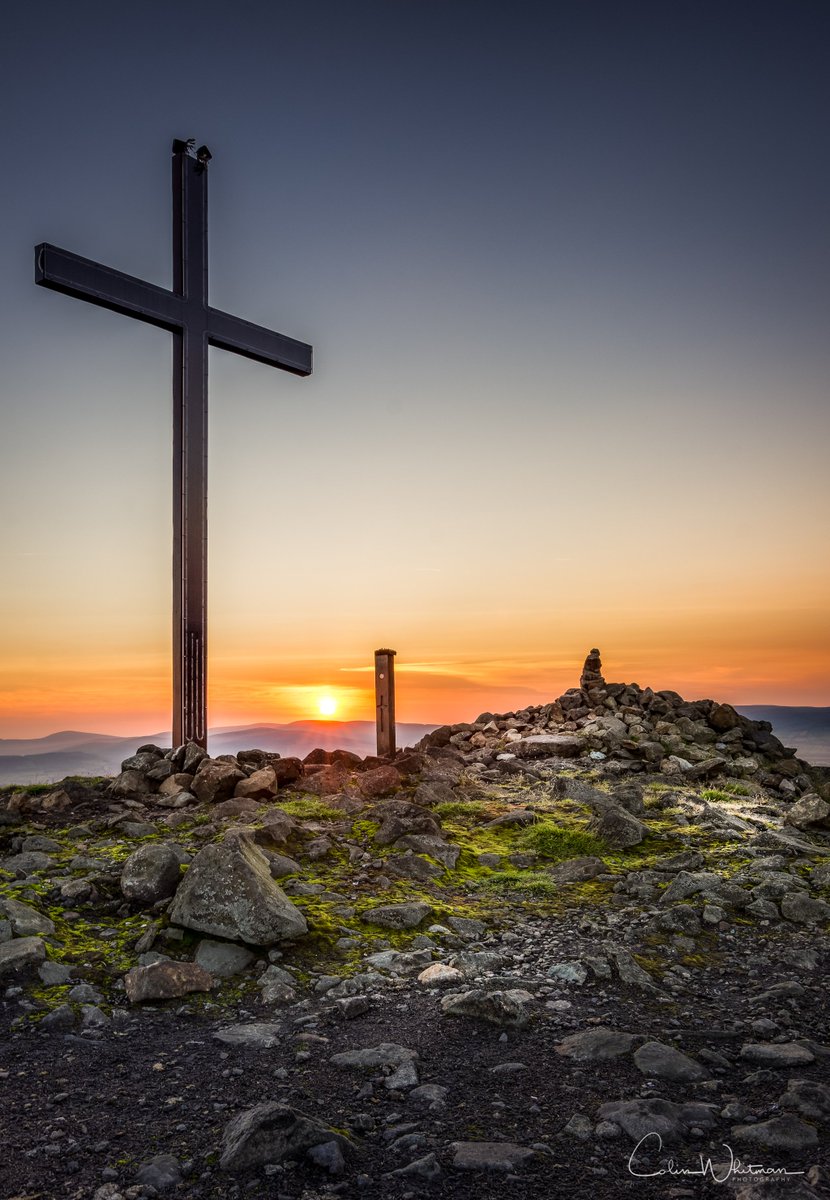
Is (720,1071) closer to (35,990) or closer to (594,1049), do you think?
(594,1049)

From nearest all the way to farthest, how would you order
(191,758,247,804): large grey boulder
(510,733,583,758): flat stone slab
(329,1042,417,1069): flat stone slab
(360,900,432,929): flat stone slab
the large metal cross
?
(329,1042,417,1069): flat stone slab < (360,900,432,929): flat stone slab < (191,758,247,804): large grey boulder < the large metal cross < (510,733,583,758): flat stone slab

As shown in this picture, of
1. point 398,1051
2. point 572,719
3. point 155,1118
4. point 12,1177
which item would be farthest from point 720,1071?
point 572,719

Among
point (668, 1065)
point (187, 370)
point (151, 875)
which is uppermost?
point (187, 370)

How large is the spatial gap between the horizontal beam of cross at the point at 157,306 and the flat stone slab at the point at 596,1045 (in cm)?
1200

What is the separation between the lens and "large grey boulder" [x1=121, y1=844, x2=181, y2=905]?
6.52m

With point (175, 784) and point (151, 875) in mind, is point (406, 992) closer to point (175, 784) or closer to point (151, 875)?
point (151, 875)

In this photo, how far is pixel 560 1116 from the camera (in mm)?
3611

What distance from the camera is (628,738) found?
1420cm

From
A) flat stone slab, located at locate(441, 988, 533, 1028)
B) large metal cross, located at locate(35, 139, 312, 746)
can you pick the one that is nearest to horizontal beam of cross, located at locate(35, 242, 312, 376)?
large metal cross, located at locate(35, 139, 312, 746)

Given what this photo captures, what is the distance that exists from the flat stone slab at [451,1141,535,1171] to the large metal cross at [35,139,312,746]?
1006 centimetres

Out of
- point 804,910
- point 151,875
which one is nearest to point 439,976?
point 151,875

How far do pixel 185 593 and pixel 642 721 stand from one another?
8.63m

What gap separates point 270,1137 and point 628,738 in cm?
1177

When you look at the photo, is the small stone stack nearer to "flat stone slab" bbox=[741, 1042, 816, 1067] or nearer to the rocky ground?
the rocky ground
